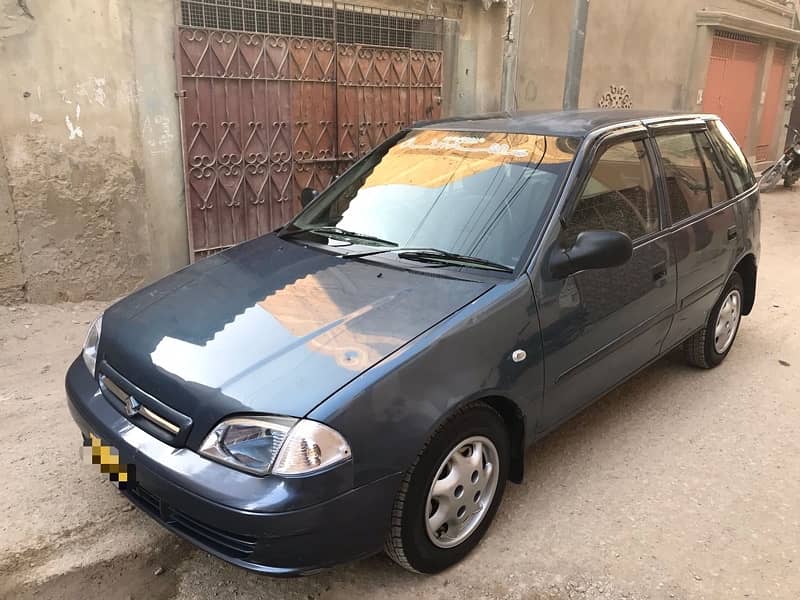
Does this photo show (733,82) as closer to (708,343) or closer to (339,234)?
(708,343)

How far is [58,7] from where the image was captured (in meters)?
4.96

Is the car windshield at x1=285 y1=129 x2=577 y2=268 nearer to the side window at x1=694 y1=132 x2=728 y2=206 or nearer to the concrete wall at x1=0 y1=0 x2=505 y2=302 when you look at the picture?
the side window at x1=694 y1=132 x2=728 y2=206

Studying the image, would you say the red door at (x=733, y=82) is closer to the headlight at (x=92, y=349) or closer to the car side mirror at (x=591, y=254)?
the car side mirror at (x=591, y=254)

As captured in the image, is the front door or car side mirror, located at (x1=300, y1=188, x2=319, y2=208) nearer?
the front door

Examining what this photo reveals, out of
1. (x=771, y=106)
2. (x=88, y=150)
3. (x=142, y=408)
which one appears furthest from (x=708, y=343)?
(x=771, y=106)

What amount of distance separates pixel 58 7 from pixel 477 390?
4491 millimetres

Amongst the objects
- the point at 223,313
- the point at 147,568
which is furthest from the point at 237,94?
the point at 147,568

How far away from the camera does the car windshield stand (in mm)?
3027

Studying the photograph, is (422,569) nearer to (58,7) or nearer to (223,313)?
(223,313)

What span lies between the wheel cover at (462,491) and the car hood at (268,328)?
538 mm

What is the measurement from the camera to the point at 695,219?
3.88m

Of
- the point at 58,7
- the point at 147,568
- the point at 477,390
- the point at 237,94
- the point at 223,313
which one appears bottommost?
the point at 147,568

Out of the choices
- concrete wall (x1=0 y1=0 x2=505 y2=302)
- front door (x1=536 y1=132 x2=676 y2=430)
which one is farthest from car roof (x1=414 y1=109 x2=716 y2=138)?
concrete wall (x1=0 y1=0 x2=505 y2=302)

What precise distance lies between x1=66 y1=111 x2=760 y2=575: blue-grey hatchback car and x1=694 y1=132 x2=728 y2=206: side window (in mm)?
117
